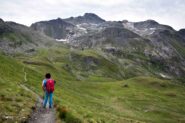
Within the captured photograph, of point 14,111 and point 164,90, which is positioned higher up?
point 14,111

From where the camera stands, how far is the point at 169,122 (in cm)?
11494

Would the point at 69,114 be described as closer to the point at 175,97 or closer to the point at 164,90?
the point at 175,97

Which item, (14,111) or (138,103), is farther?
(138,103)

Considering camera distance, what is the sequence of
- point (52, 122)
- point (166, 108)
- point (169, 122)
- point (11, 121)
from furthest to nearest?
point (166, 108), point (169, 122), point (52, 122), point (11, 121)

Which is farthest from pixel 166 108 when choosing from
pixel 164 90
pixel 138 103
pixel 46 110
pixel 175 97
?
pixel 46 110

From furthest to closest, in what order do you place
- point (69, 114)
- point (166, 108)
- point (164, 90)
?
point (164, 90), point (166, 108), point (69, 114)

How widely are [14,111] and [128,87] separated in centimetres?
15589

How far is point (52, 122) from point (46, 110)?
16.9 feet

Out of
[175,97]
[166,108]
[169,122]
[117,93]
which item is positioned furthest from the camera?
[175,97]

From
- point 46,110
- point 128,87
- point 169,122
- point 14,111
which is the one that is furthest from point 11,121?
point 128,87

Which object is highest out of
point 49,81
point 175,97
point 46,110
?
point 49,81

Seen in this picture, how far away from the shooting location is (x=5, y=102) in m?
28.7

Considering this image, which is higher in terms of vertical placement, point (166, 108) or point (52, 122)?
point (52, 122)

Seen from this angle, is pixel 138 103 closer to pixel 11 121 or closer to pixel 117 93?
pixel 117 93
